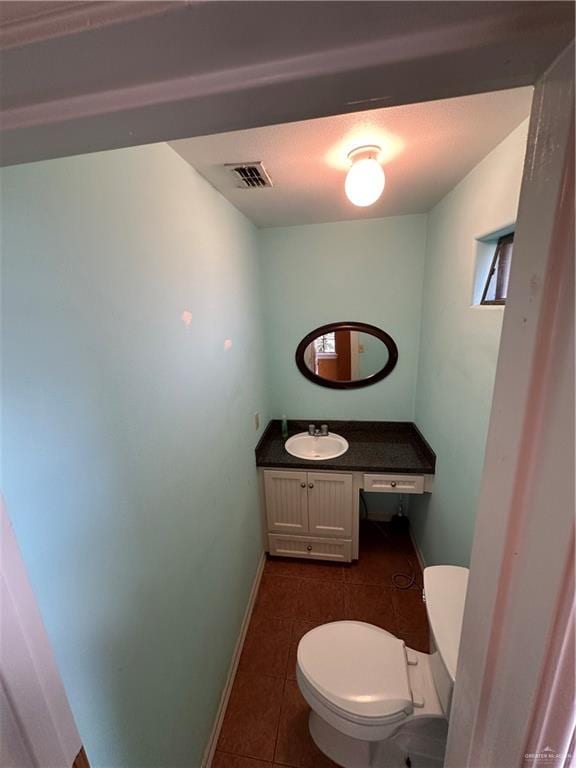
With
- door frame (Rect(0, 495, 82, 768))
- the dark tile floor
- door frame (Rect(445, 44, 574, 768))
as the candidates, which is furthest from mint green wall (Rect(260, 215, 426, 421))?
door frame (Rect(0, 495, 82, 768))

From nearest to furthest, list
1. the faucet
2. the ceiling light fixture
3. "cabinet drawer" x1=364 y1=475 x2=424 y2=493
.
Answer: the ceiling light fixture, "cabinet drawer" x1=364 y1=475 x2=424 y2=493, the faucet

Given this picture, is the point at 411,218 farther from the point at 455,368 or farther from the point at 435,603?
the point at 435,603

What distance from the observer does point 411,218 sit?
192 centimetres

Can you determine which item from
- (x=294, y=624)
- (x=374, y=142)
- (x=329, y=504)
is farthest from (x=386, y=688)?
(x=374, y=142)

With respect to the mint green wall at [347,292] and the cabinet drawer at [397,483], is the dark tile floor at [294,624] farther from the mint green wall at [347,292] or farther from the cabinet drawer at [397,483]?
the mint green wall at [347,292]

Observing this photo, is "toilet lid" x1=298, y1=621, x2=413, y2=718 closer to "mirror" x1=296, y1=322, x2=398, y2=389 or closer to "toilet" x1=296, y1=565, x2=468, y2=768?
"toilet" x1=296, y1=565, x2=468, y2=768

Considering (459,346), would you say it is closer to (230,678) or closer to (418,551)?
(418,551)

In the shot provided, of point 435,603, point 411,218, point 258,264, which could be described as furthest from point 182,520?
point 411,218

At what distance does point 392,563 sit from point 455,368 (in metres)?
1.50

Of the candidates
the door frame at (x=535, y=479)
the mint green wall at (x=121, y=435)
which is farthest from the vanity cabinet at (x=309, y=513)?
the door frame at (x=535, y=479)

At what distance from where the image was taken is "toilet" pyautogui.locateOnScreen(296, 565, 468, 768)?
979mm

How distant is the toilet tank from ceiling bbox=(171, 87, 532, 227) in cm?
148

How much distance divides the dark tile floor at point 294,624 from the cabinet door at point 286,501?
1.06 feet

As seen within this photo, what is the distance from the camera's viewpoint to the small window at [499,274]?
1.21 meters
